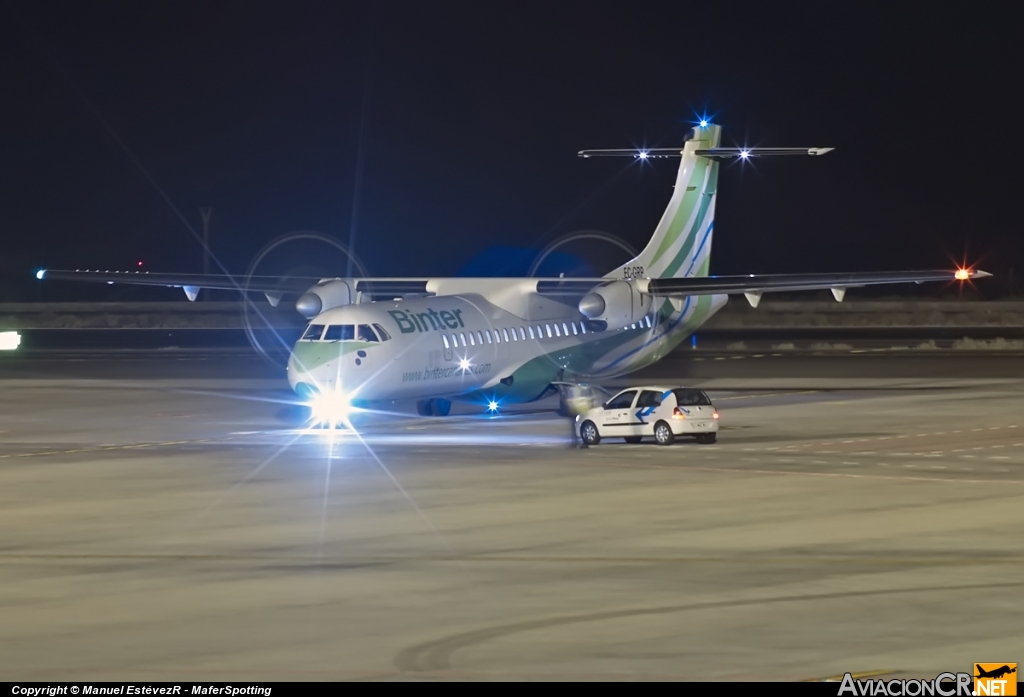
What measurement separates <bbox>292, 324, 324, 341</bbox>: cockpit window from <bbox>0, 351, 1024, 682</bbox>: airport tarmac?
2250 millimetres

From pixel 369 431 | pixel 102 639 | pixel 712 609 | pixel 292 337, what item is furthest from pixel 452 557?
pixel 292 337

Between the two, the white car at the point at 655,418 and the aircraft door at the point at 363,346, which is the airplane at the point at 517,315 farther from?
the white car at the point at 655,418

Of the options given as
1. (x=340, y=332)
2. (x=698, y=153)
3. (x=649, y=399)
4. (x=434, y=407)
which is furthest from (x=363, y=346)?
(x=698, y=153)

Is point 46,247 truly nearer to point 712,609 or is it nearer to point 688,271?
point 688,271

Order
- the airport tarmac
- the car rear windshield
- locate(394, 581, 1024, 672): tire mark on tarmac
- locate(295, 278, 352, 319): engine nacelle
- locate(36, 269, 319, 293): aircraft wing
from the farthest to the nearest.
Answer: locate(36, 269, 319, 293): aircraft wing, locate(295, 278, 352, 319): engine nacelle, the car rear windshield, the airport tarmac, locate(394, 581, 1024, 672): tire mark on tarmac

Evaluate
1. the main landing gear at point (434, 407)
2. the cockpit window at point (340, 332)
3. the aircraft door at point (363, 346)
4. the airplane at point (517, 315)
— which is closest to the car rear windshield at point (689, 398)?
the airplane at point (517, 315)

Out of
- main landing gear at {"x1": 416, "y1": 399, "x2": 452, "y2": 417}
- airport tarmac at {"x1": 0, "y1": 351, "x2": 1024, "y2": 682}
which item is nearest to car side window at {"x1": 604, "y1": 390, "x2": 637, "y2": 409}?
airport tarmac at {"x1": 0, "y1": 351, "x2": 1024, "y2": 682}

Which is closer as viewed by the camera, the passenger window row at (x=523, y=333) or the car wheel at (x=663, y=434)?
the car wheel at (x=663, y=434)

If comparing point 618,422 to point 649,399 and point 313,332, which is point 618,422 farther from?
point 313,332

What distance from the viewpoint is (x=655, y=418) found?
30.1 metres

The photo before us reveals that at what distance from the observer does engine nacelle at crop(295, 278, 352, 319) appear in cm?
3966

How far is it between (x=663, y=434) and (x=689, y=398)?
0.94m

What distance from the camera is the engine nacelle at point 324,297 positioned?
130 feet

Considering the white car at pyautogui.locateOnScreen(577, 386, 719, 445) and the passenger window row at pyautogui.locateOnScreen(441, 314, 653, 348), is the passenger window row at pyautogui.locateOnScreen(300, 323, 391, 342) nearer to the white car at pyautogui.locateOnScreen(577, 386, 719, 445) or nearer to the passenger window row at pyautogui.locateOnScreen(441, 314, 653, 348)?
the passenger window row at pyautogui.locateOnScreen(441, 314, 653, 348)
